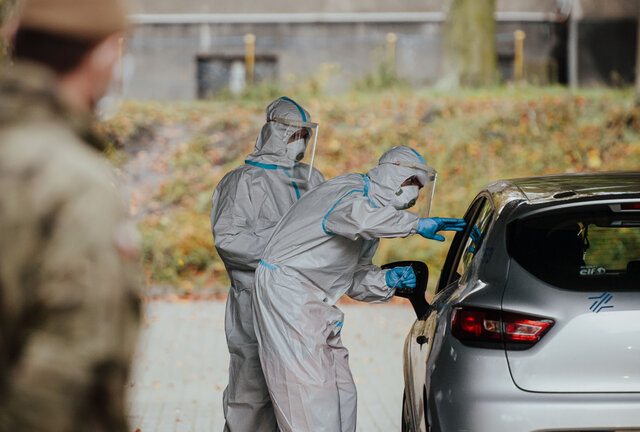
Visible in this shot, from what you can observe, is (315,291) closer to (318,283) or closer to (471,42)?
(318,283)

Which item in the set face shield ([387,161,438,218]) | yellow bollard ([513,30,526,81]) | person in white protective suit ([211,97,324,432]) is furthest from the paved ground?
yellow bollard ([513,30,526,81])

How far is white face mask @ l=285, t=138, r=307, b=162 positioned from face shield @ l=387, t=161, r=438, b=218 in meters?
0.99

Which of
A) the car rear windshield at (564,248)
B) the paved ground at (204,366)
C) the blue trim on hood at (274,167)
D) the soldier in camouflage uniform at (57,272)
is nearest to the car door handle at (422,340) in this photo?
the car rear windshield at (564,248)

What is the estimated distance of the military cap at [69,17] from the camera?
6.40ft

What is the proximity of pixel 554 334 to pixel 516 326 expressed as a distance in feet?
0.48

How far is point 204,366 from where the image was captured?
27.2 feet

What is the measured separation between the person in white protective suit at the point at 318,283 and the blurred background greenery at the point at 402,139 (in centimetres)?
767

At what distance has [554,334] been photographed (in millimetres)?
3477

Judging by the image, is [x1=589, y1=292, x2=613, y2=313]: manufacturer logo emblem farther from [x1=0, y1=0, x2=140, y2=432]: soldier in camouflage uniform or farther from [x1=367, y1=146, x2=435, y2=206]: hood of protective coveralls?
[x1=0, y1=0, x2=140, y2=432]: soldier in camouflage uniform

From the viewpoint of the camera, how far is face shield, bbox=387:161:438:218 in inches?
172

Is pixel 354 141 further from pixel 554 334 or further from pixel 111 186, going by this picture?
pixel 111 186

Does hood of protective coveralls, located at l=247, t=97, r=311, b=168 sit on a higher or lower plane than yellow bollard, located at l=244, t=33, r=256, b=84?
lower

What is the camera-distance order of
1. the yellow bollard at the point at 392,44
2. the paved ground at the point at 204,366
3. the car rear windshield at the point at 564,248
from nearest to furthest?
1. the car rear windshield at the point at 564,248
2. the paved ground at the point at 204,366
3. the yellow bollard at the point at 392,44

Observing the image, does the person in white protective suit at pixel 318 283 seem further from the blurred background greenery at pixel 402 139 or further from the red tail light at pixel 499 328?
the blurred background greenery at pixel 402 139
